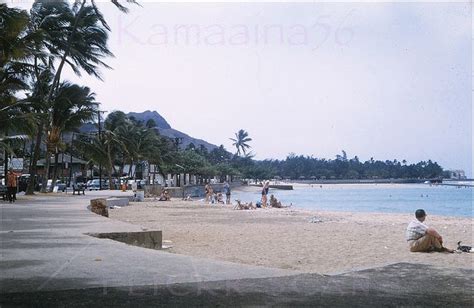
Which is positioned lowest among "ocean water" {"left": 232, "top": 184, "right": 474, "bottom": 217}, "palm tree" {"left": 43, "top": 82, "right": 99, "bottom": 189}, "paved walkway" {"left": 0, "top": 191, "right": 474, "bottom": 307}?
"ocean water" {"left": 232, "top": 184, "right": 474, "bottom": 217}

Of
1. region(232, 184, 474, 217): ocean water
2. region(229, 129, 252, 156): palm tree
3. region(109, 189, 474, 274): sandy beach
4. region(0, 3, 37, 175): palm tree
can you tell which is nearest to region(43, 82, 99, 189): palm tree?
region(0, 3, 37, 175): palm tree

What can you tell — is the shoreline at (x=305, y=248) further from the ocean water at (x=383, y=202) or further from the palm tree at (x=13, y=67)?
the ocean water at (x=383, y=202)

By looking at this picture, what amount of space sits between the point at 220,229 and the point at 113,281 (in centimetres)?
1087

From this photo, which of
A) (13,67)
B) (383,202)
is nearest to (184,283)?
(13,67)

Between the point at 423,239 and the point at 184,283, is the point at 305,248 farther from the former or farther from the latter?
the point at 184,283

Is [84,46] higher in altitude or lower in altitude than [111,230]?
higher

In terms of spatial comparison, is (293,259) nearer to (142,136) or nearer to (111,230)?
(111,230)

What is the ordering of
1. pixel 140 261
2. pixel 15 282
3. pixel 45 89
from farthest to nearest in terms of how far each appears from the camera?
pixel 45 89, pixel 140 261, pixel 15 282

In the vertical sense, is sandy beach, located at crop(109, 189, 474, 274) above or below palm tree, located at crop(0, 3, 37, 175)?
below

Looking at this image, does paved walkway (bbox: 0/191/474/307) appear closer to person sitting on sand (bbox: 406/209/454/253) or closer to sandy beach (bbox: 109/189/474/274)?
sandy beach (bbox: 109/189/474/274)

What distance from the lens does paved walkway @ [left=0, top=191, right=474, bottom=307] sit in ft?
14.1

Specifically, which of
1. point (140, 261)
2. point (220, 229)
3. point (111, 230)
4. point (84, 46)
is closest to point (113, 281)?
point (140, 261)

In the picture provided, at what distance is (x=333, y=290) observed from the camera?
489 centimetres

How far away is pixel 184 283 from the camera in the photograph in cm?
494
